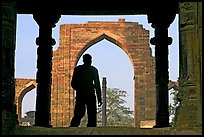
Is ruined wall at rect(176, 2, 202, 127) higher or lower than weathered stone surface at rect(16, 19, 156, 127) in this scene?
lower

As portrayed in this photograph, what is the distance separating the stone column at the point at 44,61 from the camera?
10219 millimetres

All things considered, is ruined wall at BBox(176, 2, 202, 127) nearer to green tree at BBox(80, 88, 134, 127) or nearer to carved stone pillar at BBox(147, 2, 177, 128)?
carved stone pillar at BBox(147, 2, 177, 128)

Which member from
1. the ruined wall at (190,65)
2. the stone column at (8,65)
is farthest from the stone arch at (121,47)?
the stone column at (8,65)

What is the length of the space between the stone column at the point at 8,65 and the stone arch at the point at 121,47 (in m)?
21.4

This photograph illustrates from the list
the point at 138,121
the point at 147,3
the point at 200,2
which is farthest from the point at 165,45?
the point at 138,121

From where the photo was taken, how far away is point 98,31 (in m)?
28.2

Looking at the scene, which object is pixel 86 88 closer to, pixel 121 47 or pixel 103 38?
pixel 103 38

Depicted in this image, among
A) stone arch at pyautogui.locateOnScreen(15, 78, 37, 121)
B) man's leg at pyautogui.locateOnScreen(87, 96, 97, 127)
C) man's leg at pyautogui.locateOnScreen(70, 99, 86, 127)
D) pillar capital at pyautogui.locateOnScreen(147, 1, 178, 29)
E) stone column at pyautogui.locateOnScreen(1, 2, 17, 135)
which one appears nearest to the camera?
stone column at pyautogui.locateOnScreen(1, 2, 17, 135)

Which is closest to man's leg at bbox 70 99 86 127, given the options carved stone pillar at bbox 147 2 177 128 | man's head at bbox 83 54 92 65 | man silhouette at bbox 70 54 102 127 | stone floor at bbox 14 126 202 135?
man silhouette at bbox 70 54 102 127

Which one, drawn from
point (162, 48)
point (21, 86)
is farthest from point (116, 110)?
point (162, 48)

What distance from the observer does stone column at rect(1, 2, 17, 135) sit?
5.59 meters

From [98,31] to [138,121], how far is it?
5.02 meters

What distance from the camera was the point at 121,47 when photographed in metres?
28.9

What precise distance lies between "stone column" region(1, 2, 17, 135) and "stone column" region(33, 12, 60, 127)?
4348mm
